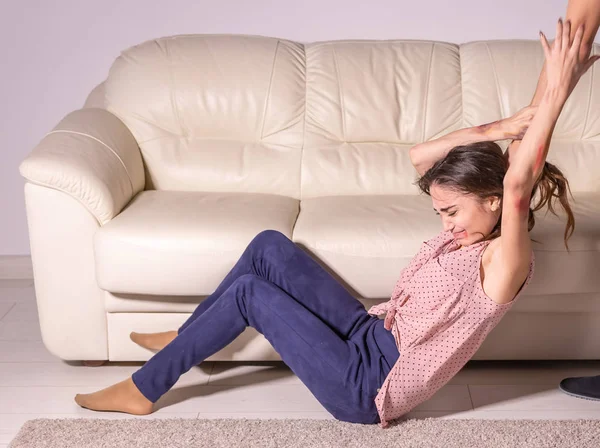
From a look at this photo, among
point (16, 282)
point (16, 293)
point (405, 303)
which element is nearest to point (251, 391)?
point (405, 303)

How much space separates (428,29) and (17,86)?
1.68 m

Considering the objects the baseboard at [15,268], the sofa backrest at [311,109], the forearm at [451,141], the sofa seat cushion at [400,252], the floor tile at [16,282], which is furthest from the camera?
the baseboard at [15,268]

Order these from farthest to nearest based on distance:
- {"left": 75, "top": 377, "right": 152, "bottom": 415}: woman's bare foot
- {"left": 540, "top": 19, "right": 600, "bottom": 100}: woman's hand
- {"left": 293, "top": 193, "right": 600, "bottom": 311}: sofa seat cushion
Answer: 1. {"left": 293, "top": 193, "right": 600, "bottom": 311}: sofa seat cushion
2. {"left": 75, "top": 377, "right": 152, "bottom": 415}: woman's bare foot
3. {"left": 540, "top": 19, "right": 600, "bottom": 100}: woman's hand

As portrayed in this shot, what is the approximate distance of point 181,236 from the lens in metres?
2.30

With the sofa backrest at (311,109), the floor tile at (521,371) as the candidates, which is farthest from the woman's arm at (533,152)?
the sofa backrest at (311,109)

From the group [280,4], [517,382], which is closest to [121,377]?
[517,382]

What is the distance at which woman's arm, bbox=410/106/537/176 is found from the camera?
1.91m

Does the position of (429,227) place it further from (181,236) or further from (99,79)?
(99,79)

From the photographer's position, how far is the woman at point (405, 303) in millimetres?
1881

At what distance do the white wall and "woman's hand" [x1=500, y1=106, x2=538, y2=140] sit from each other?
139 cm

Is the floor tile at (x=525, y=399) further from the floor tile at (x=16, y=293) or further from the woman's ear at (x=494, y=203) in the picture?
the floor tile at (x=16, y=293)

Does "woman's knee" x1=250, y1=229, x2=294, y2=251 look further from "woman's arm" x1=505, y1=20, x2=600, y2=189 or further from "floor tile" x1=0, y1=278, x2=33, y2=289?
"floor tile" x1=0, y1=278, x2=33, y2=289

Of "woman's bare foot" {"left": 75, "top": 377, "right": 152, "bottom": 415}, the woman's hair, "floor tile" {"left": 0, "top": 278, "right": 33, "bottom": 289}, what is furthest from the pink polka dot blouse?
"floor tile" {"left": 0, "top": 278, "right": 33, "bottom": 289}

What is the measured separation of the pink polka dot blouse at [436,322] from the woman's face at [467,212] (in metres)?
0.03
